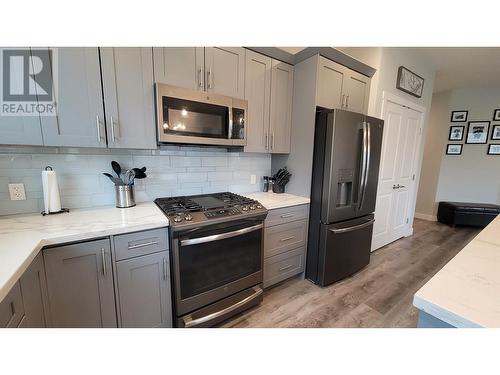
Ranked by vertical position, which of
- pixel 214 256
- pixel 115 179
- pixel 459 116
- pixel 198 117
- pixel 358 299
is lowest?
A: pixel 358 299

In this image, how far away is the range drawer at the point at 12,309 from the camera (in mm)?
652

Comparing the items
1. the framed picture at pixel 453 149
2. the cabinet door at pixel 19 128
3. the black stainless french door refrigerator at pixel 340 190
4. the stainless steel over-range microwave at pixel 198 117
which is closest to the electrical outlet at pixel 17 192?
the cabinet door at pixel 19 128

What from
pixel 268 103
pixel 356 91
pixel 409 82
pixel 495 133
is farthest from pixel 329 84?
pixel 495 133

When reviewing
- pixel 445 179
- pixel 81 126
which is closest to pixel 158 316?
pixel 81 126

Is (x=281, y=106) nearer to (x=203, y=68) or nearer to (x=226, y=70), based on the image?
(x=226, y=70)

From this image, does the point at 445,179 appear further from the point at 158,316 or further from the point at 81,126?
the point at 81,126

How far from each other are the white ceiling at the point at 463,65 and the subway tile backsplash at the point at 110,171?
1.39 m

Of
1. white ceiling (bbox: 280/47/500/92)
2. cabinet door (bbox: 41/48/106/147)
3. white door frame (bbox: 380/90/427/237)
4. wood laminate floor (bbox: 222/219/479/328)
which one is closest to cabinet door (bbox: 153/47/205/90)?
cabinet door (bbox: 41/48/106/147)

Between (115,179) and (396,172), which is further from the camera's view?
(396,172)

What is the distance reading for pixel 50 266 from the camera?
965mm

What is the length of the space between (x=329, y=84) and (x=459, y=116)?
13.0 ft

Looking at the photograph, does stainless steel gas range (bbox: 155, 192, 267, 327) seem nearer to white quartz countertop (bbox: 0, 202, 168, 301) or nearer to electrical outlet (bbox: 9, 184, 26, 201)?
white quartz countertop (bbox: 0, 202, 168, 301)

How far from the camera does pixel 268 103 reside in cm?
193
